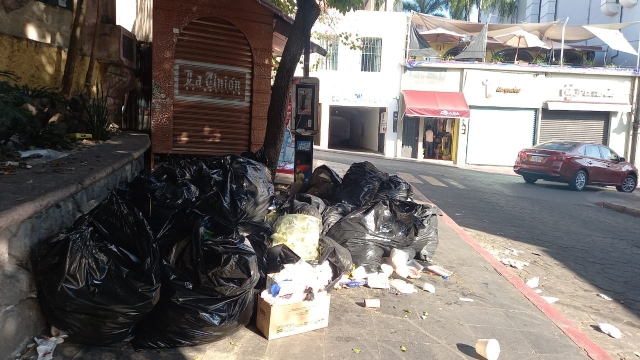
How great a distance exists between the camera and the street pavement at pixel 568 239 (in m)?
4.96

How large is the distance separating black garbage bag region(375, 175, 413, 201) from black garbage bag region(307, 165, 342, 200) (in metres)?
0.56

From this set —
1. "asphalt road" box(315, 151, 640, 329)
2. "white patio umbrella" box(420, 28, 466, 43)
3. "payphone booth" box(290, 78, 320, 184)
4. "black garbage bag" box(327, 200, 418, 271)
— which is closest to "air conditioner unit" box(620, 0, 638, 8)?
"white patio umbrella" box(420, 28, 466, 43)

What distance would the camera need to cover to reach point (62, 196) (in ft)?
10.3

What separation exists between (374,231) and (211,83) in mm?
3968

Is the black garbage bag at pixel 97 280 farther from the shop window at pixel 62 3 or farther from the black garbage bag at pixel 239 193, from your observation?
the shop window at pixel 62 3

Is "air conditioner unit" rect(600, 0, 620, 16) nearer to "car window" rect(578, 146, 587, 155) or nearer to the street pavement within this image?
"car window" rect(578, 146, 587, 155)

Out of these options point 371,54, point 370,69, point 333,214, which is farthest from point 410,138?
point 333,214

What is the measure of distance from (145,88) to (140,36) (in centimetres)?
272

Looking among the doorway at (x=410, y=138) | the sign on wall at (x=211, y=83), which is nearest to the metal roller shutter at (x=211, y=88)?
the sign on wall at (x=211, y=83)

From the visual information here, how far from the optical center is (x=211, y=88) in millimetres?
7633

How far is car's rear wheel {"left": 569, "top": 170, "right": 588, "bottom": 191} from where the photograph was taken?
14750 millimetres

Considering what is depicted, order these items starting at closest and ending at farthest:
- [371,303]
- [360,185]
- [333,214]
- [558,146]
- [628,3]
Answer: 1. [371,303]
2. [333,214]
3. [360,185]
4. [558,146]
5. [628,3]

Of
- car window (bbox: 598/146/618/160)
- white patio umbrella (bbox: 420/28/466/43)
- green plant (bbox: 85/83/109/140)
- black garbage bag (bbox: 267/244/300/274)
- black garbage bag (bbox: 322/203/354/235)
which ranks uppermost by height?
white patio umbrella (bbox: 420/28/466/43)

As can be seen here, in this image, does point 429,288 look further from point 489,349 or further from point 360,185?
point 360,185
